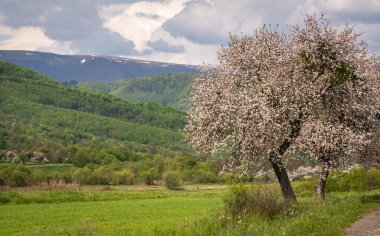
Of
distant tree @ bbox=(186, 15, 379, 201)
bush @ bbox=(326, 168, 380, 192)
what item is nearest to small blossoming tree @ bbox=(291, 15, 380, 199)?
distant tree @ bbox=(186, 15, 379, 201)

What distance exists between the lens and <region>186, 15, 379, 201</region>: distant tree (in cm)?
3525

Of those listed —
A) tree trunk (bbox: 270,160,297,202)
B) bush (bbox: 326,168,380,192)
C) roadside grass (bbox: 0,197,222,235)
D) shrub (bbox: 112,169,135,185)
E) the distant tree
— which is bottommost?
shrub (bbox: 112,169,135,185)

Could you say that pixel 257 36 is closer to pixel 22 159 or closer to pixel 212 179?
pixel 212 179

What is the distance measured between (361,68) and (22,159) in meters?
157

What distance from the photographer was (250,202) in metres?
29.1

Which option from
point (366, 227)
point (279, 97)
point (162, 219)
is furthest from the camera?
point (162, 219)

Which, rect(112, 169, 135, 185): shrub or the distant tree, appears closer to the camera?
the distant tree

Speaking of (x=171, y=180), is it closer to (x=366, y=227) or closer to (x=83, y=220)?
(x=83, y=220)

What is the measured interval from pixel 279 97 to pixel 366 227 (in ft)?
42.4

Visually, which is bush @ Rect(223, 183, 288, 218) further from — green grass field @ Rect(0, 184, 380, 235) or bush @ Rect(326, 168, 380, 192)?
bush @ Rect(326, 168, 380, 192)

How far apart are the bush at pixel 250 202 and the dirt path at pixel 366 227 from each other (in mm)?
4682

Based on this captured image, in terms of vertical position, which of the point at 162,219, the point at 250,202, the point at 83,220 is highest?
the point at 250,202

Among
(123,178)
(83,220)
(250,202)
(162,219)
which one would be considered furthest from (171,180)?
(250,202)

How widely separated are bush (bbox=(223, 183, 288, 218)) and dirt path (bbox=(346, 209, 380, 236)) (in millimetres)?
4682
